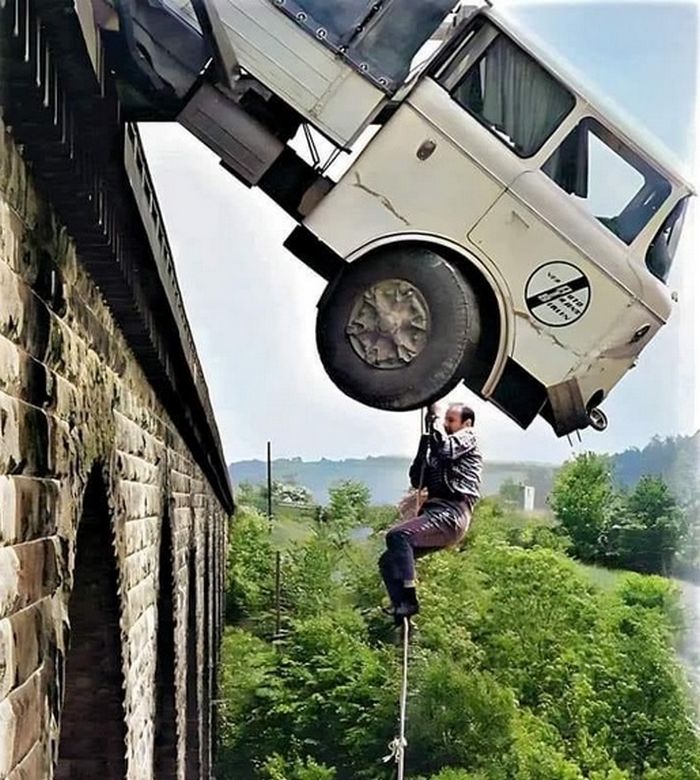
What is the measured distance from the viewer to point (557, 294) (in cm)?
290

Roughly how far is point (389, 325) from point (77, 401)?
2.79 feet

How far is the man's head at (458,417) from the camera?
3162mm

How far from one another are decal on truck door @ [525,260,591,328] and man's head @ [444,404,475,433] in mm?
370

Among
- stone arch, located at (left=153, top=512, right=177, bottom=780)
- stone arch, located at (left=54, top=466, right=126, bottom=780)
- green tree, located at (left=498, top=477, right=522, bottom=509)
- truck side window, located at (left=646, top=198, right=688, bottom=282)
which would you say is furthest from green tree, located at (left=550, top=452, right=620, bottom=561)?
stone arch, located at (left=54, top=466, right=126, bottom=780)

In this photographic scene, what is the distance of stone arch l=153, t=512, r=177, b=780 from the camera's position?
431cm

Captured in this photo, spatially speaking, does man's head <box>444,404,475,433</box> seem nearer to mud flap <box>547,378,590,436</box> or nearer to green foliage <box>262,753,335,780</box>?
mud flap <box>547,378,590,436</box>

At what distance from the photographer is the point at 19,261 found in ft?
Result: 5.50

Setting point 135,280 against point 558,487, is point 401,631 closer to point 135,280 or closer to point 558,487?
point 558,487

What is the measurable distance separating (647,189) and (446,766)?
8.00ft

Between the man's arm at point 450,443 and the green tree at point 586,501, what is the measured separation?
1.36 feet

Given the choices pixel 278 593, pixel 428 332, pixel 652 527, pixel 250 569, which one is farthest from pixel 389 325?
pixel 250 569

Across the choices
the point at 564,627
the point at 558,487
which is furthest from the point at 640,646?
the point at 558,487

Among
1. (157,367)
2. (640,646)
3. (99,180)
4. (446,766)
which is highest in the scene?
(99,180)

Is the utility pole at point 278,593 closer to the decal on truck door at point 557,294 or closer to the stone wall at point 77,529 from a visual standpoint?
the stone wall at point 77,529
